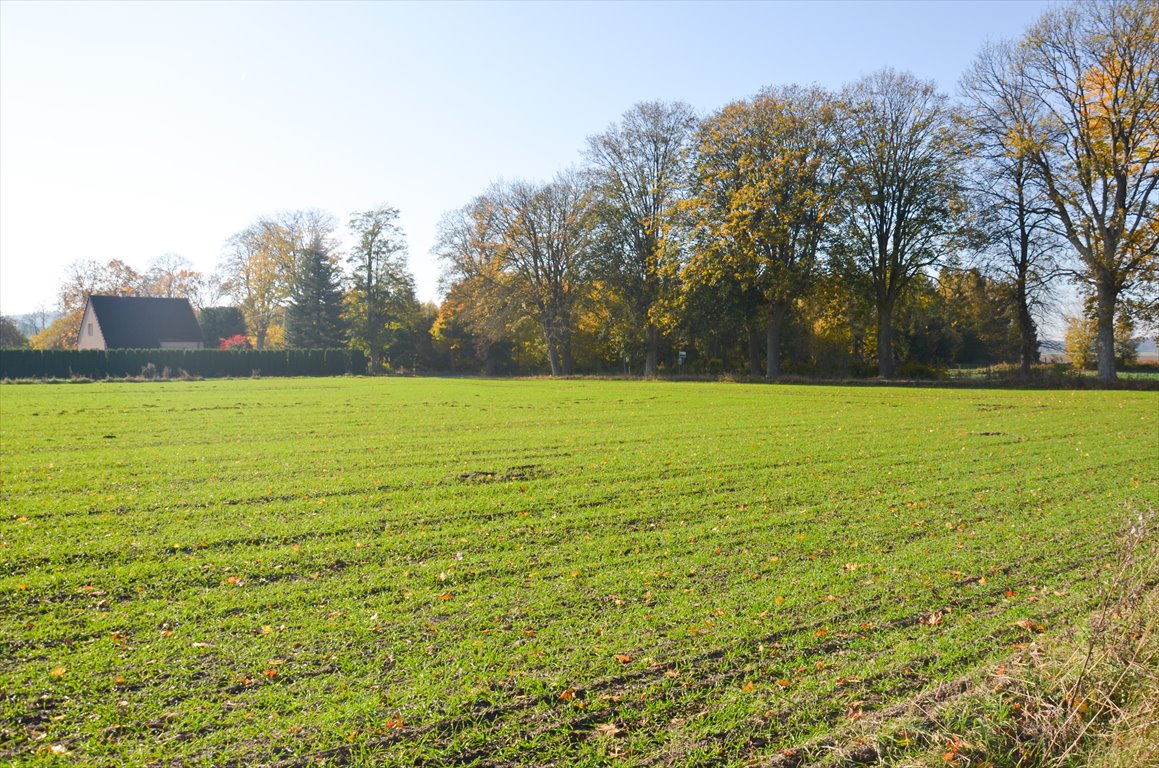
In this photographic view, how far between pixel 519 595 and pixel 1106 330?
40385 millimetres

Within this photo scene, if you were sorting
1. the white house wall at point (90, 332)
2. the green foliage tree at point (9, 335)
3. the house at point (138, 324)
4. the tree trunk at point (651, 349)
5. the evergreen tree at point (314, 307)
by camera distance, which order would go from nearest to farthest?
the tree trunk at point (651, 349)
the house at point (138, 324)
the white house wall at point (90, 332)
the evergreen tree at point (314, 307)
the green foliage tree at point (9, 335)

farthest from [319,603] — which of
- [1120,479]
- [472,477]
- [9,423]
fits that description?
[9,423]

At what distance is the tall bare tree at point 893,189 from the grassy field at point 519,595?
3138cm

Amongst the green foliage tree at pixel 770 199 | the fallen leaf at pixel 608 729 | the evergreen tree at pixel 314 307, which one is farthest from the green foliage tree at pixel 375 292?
the fallen leaf at pixel 608 729

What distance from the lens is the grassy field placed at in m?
4.01

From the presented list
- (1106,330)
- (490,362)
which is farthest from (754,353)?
(490,362)

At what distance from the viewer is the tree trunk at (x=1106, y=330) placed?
36250mm

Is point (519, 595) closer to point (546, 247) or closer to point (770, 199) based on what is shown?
point (770, 199)

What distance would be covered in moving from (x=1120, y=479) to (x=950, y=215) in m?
34.5

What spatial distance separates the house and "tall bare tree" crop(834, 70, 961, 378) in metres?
53.0

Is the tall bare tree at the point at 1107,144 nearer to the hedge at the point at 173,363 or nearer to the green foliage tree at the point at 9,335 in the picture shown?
the hedge at the point at 173,363

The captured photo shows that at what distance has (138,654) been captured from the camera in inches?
190

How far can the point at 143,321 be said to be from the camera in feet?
215

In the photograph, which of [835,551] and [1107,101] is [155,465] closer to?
[835,551]
